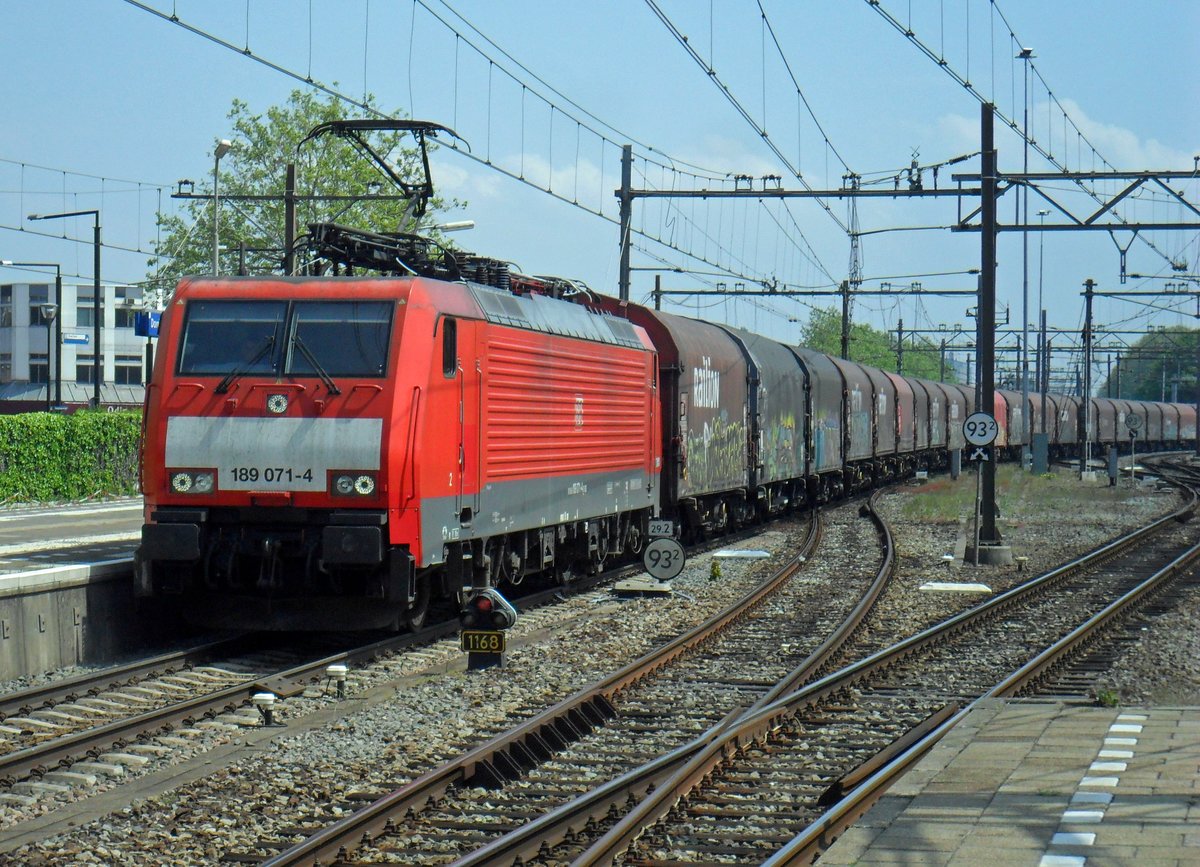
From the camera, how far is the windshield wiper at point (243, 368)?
12.3m

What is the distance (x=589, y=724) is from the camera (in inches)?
379

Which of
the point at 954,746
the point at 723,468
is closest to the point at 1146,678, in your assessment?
the point at 954,746

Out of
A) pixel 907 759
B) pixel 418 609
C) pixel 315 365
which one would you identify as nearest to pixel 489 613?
pixel 418 609

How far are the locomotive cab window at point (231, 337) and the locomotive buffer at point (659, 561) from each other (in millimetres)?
5573

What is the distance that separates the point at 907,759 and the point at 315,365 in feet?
19.8

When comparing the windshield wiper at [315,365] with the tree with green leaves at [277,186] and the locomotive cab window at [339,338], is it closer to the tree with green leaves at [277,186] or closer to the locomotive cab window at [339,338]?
the locomotive cab window at [339,338]

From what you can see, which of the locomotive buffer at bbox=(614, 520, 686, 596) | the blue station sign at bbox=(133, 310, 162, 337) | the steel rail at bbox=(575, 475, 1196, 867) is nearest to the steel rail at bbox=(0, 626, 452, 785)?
the steel rail at bbox=(575, 475, 1196, 867)

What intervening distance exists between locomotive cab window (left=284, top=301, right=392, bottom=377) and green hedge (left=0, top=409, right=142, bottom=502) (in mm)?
17899

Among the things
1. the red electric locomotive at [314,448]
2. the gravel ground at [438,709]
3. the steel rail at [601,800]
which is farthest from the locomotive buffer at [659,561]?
the steel rail at [601,800]

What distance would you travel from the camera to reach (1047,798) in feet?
23.4

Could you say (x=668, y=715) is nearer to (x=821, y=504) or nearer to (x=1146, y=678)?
(x=1146, y=678)

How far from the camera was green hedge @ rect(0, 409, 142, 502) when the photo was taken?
29.3m

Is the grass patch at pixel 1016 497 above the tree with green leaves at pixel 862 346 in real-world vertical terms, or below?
below

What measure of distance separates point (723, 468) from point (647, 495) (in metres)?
4.30
